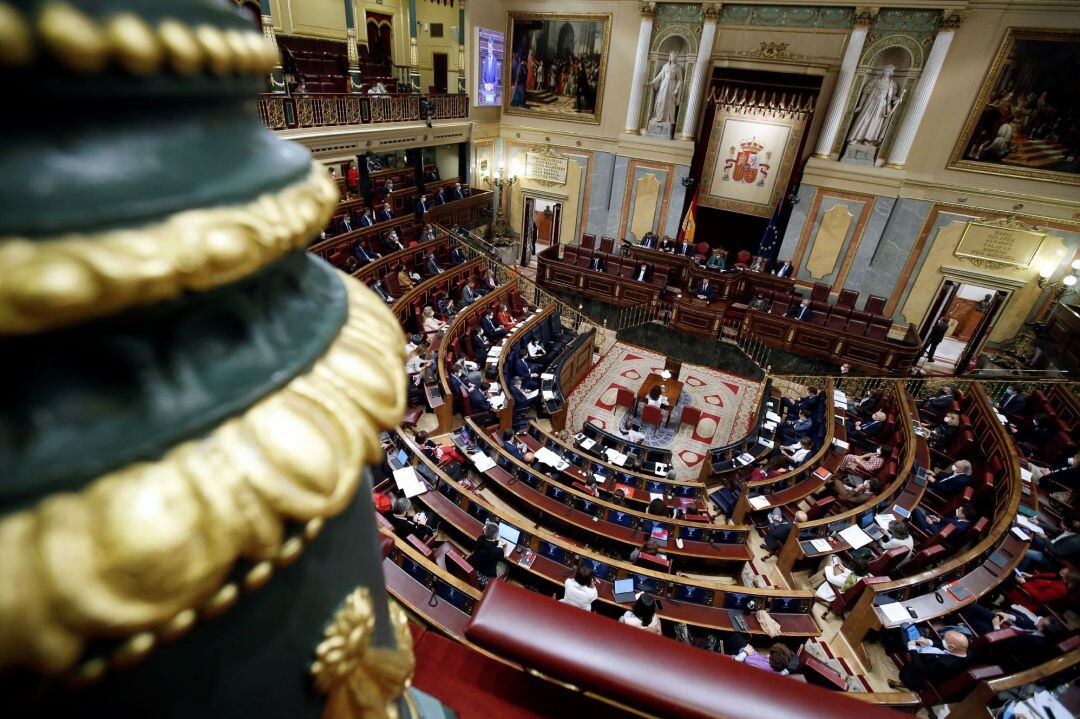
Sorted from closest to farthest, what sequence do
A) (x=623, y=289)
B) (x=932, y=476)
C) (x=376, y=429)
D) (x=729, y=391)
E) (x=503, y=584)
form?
(x=376, y=429), (x=503, y=584), (x=932, y=476), (x=729, y=391), (x=623, y=289)

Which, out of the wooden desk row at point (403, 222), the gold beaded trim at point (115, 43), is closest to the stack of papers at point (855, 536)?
the gold beaded trim at point (115, 43)

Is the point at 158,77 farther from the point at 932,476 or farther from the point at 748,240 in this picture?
the point at 748,240

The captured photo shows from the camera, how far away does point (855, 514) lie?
7.08 m

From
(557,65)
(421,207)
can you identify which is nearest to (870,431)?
(421,207)

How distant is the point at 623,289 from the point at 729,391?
404cm

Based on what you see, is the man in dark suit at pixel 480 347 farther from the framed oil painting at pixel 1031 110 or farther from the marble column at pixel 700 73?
the framed oil painting at pixel 1031 110

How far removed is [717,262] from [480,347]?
8.04 metres

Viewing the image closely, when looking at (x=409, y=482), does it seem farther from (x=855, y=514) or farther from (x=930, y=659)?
(x=930, y=659)

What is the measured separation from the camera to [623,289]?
551 inches

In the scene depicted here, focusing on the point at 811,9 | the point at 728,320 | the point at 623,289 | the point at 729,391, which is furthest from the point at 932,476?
the point at 811,9

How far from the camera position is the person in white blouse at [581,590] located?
5.55m

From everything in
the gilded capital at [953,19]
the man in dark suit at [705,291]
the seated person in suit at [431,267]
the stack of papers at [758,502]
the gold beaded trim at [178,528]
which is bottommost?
the stack of papers at [758,502]

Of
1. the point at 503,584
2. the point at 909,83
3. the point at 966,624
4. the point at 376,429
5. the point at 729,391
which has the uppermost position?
the point at 909,83

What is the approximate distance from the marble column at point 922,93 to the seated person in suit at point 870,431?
7.43m
